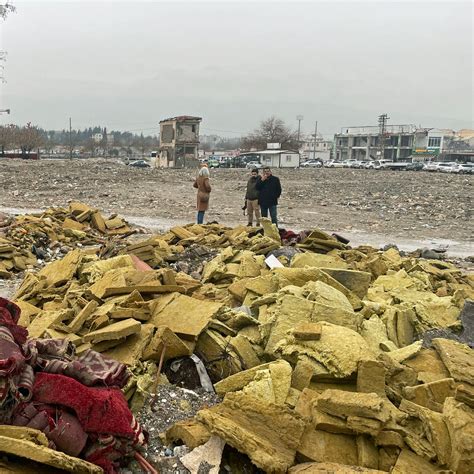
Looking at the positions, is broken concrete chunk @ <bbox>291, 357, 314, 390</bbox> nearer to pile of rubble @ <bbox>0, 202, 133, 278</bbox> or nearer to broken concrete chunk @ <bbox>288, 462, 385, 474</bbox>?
broken concrete chunk @ <bbox>288, 462, 385, 474</bbox>

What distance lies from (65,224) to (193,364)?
881cm

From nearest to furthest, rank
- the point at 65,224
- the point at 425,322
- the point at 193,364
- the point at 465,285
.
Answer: the point at 193,364
the point at 425,322
the point at 465,285
the point at 65,224

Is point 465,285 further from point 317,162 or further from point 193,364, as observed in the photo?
point 317,162

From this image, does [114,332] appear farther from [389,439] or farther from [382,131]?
[382,131]

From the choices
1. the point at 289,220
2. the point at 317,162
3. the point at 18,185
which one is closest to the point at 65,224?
the point at 289,220

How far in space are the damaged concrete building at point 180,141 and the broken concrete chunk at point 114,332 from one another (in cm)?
5523

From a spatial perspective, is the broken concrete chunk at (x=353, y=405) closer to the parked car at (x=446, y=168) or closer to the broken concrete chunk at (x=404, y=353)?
the broken concrete chunk at (x=404, y=353)

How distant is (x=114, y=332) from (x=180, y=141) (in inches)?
2273

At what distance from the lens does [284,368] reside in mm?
3750

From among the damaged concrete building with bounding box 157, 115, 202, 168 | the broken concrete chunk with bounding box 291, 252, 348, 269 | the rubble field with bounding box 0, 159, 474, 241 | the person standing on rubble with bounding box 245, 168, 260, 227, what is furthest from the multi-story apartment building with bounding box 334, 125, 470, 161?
the broken concrete chunk with bounding box 291, 252, 348, 269

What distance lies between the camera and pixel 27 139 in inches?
2965

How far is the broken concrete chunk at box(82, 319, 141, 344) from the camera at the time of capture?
161 inches

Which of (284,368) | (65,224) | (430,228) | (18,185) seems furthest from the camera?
(18,185)

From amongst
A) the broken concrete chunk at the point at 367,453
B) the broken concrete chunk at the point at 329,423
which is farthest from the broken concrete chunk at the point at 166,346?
the broken concrete chunk at the point at 367,453
